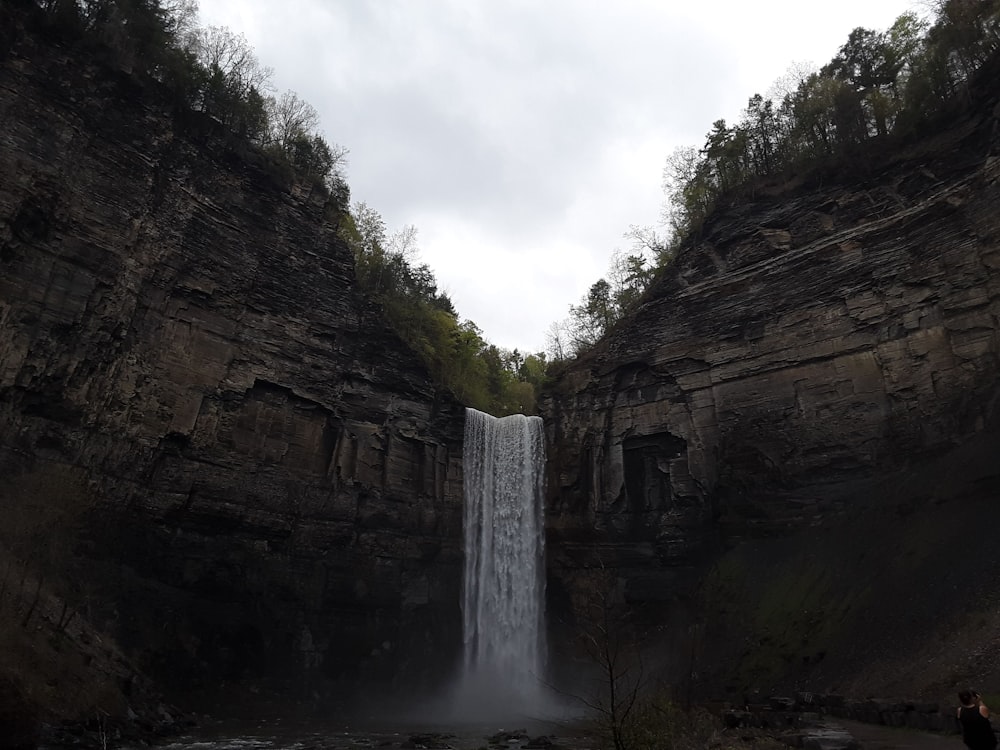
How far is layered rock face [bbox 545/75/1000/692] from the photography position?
2427 cm

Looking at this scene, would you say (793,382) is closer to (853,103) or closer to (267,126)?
(853,103)

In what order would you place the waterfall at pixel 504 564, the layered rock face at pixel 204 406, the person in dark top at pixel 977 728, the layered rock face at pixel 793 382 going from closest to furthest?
the person in dark top at pixel 977 728 → the layered rock face at pixel 204 406 → the layered rock face at pixel 793 382 → the waterfall at pixel 504 564

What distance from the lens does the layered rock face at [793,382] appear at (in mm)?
24266

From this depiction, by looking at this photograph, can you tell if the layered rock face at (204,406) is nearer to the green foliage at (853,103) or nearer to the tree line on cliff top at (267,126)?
the tree line on cliff top at (267,126)

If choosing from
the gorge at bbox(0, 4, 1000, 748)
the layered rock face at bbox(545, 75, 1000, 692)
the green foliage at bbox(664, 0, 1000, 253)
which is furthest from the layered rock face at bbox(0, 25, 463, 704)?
the green foliage at bbox(664, 0, 1000, 253)

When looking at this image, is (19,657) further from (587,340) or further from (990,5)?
(990,5)

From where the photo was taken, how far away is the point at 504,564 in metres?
34.5

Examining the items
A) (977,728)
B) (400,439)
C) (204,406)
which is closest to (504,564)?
(400,439)

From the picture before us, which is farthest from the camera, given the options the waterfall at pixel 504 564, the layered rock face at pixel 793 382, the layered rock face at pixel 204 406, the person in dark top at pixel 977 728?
the waterfall at pixel 504 564

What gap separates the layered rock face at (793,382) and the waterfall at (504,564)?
152 cm

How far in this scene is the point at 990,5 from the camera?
90.9 ft

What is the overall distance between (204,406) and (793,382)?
24.6 m

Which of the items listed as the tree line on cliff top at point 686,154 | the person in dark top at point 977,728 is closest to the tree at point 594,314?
the tree line on cliff top at point 686,154

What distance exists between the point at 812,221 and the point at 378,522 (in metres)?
24.5
